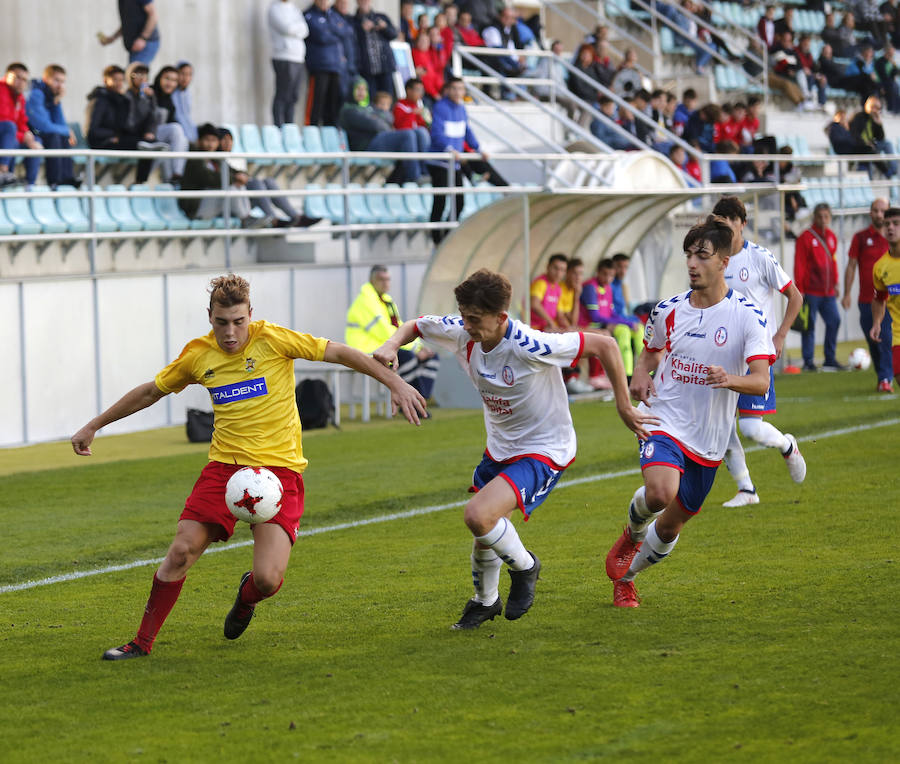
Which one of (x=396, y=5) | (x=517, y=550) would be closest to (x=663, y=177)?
(x=396, y=5)

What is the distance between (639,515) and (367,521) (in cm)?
337

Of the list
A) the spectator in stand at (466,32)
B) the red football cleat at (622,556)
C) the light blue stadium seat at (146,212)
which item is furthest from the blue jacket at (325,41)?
the red football cleat at (622,556)

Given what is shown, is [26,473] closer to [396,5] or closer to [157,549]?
[157,549]

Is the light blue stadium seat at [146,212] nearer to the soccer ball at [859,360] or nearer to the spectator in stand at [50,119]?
the spectator in stand at [50,119]

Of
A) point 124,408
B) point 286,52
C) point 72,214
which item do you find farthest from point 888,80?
point 124,408

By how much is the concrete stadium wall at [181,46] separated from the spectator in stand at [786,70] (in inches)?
469

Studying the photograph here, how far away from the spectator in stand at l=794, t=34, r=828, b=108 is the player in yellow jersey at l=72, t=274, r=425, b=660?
26.5 meters

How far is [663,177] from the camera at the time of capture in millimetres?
20297

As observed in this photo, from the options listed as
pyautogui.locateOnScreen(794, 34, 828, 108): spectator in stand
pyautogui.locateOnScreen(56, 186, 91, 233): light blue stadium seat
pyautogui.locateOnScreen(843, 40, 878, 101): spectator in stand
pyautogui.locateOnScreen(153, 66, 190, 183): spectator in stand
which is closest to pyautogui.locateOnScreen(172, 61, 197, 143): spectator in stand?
pyautogui.locateOnScreen(153, 66, 190, 183): spectator in stand

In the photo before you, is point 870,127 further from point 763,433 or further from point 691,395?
point 691,395

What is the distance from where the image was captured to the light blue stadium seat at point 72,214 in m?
15.8

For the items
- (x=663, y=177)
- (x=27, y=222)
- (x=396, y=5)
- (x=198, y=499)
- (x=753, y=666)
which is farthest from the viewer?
(x=396, y=5)

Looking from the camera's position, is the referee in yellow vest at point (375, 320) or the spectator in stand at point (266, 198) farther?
the spectator in stand at point (266, 198)

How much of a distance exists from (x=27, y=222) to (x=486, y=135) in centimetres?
980
